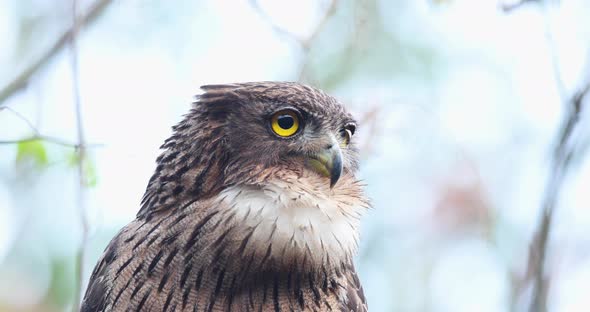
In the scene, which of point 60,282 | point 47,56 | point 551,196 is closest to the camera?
point 551,196

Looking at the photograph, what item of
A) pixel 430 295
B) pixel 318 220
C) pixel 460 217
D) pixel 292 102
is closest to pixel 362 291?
pixel 318 220

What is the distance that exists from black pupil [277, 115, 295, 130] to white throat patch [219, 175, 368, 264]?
254 mm

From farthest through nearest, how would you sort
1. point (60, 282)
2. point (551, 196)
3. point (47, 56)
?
point (60, 282) < point (47, 56) < point (551, 196)

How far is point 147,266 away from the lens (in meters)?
3.25

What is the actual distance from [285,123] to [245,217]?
1.65 feet

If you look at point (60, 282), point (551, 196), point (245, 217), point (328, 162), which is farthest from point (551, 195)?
point (60, 282)

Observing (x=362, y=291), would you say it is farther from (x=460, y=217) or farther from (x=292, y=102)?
(x=460, y=217)

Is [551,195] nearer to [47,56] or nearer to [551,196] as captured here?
[551,196]

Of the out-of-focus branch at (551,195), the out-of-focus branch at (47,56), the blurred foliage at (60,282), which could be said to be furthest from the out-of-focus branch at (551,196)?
the blurred foliage at (60,282)

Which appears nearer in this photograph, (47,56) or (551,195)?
(551,195)

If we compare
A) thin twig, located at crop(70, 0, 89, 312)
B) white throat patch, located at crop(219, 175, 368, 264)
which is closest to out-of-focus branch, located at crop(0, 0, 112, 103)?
thin twig, located at crop(70, 0, 89, 312)

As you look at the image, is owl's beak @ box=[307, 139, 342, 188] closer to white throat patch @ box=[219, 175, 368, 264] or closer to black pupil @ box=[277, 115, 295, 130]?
white throat patch @ box=[219, 175, 368, 264]

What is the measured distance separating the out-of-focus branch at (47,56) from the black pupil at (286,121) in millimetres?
1183

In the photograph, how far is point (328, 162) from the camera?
133 inches
